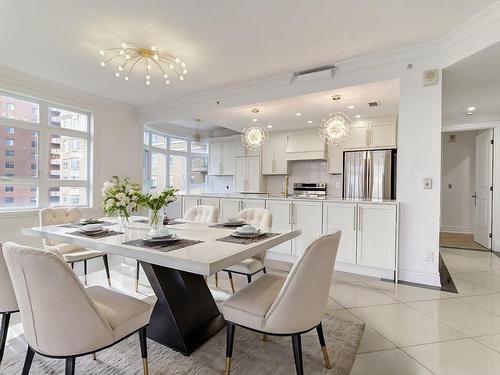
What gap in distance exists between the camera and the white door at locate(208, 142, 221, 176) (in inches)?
287

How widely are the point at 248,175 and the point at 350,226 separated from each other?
12.0 ft

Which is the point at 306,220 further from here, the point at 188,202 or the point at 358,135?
Result: the point at 358,135

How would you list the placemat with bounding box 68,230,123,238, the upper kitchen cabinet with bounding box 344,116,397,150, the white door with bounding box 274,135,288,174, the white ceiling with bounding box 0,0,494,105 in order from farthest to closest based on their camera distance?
the white door with bounding box 274,135,288,174
the upper kitchen cabinet with bounding box 344,116,397,150
the white ceiling with bounding box 0,0,494,105
the placemat with bounding box 68,230,123,238

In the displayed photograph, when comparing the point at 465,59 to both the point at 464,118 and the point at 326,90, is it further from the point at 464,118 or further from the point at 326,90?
the point at 464,118

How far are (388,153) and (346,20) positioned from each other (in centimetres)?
313

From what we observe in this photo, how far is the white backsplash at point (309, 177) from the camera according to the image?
6016 millimetres

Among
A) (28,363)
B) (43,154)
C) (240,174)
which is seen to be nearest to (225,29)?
(28,363)

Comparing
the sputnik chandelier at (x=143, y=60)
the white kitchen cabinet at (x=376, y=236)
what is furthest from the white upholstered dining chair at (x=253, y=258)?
the sputnik chandelier at (x=143, y=60)

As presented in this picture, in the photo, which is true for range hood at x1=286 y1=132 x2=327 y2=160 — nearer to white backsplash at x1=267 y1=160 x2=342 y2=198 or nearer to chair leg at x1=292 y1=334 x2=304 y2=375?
white backsplash at x1=267 y1=160 x2=342 y2=198

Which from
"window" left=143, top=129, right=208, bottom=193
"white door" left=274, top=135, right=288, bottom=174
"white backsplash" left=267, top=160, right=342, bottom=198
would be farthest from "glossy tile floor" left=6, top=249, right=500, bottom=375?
"window" left=143, top=129, right=208, bottom=193

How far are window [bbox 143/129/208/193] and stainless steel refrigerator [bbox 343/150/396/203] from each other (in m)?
3.79

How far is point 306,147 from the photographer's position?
595cm

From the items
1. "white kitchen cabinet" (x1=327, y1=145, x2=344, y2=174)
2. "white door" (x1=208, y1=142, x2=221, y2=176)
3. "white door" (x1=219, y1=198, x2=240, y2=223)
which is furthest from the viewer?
"white door" (x1=208, y1=142, x2=221, y2=176)

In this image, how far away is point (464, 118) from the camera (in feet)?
16.3
